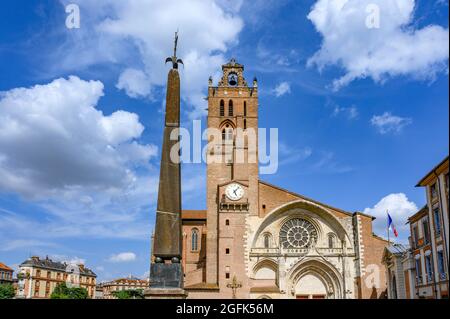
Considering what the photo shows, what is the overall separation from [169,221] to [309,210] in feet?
112

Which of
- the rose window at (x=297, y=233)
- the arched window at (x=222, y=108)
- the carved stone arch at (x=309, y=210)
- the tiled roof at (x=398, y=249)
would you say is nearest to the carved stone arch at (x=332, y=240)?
the carved stone arch at (x=309, y=210)

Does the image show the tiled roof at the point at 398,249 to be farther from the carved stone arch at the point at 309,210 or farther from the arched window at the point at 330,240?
the arched window at the point at 330,240

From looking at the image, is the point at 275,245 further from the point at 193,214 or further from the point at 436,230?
the point at 436,230

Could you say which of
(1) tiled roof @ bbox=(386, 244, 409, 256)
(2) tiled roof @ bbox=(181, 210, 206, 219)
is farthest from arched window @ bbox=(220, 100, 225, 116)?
(1) tiled roof @ bbox=(386, 244, 409, 256)

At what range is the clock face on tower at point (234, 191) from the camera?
44.6 metres

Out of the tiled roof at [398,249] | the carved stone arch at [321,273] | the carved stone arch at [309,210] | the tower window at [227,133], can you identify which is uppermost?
the tower window at [227,133]

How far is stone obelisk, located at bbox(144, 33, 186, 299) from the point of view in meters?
14.1

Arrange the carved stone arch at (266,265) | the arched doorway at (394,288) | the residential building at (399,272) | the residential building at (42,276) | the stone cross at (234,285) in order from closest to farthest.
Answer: the residential building at (399,272) < the arched doorway at (394,288) < the stone cross at (234,285) < the carved stone arch at (266,265) < the residential building at (42,276)

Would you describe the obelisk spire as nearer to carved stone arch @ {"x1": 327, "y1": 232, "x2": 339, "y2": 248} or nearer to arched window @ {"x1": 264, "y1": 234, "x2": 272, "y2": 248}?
arched window @ {"x1": 264, "y1": 234, "x2": 272, "y2": 248}

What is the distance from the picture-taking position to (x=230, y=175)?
159 feet

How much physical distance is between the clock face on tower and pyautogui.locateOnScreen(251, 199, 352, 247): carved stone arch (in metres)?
3.74

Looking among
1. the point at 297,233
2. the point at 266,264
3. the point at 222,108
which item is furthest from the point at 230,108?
the point at 266,264

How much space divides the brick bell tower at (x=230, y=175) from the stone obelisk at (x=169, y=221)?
28170mm
